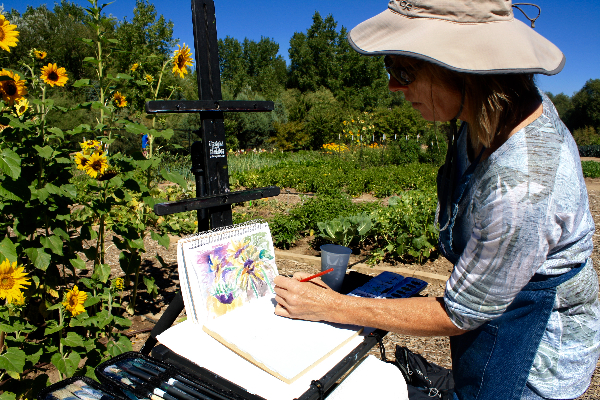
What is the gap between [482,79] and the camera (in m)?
0.97

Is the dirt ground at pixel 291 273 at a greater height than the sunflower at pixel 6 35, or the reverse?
the sunflower at pixel 6 35

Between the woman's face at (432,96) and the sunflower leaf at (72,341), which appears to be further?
the sunflower leaf at (72,341)

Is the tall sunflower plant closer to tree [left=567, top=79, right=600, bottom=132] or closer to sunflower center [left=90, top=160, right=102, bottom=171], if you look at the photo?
sunflower center [left=90, top=160, right=102, bottom=171]

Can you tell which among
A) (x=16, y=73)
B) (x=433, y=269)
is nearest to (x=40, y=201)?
(x=16, y=73)

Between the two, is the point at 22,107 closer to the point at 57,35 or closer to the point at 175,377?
the point at 175,377

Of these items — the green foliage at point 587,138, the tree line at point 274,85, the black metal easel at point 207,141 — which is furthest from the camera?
the green foliage at point 587,138

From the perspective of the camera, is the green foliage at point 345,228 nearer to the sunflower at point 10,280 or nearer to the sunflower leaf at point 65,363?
the sunflower leaf at point 65,363

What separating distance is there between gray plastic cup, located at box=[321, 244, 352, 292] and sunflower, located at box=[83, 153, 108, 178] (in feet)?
4.15

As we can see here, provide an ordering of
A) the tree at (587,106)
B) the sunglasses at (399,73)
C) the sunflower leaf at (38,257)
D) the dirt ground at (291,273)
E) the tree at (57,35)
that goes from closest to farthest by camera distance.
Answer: the sunglasses at (399,73) → the sunflower leaf at (38,257) → the dirt ground at (291,273) → the tree at (57,35) → the tree at (587,106)

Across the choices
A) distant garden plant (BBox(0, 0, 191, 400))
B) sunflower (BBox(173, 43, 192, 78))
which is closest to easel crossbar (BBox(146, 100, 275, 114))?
distant garden plant (BBox(0, 0, 191, 400))

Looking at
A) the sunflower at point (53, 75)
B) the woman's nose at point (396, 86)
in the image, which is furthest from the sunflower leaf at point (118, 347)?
the woman's nose at point (396, 86)

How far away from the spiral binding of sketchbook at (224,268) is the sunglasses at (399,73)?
822 mm

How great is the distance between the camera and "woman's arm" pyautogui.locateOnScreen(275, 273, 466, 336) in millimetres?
1094

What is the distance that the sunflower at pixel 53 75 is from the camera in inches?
81.7
